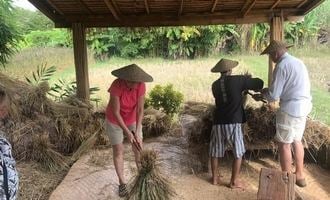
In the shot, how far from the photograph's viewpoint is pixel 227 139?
5.36 metres

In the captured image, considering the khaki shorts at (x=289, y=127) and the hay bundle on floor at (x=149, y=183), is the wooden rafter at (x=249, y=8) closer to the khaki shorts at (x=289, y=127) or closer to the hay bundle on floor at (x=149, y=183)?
the khaki shorts at (x=289, y=127)

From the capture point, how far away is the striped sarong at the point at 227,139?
209 inches

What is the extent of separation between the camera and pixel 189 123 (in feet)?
20.3

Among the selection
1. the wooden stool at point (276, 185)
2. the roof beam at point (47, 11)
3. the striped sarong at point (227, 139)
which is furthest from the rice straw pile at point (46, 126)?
the wooden stool at point (276, 185)

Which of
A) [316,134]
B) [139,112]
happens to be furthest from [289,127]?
[139,112]

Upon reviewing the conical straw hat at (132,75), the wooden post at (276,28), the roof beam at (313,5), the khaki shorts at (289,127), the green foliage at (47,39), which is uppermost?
the green foliage at (47,39)

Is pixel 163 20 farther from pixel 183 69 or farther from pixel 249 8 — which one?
pixel 183 69

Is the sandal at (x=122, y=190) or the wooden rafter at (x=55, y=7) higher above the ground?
the wooden rafter at (x=55, y=7)

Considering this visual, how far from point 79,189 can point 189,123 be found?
1943 millimetres

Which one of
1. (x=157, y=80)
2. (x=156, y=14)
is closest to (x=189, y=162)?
(x=156, y=14)

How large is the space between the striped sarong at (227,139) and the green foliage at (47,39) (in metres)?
12.4

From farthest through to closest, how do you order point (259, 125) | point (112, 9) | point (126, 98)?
point (112, 9), point (259, 125), point (126, 98)

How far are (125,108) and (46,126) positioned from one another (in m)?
2.27

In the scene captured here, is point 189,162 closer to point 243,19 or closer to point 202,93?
point 243,19
